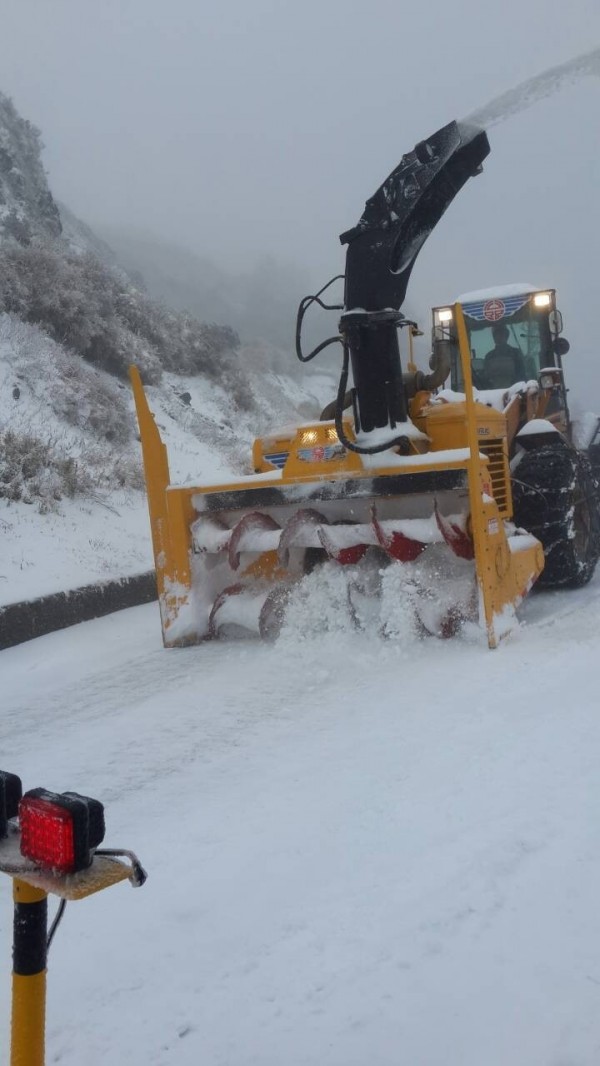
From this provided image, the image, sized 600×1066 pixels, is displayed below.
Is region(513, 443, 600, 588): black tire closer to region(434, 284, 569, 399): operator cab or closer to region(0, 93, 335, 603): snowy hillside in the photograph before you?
region(434, 284, 569, 399): operator cab

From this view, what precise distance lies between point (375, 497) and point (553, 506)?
156cm

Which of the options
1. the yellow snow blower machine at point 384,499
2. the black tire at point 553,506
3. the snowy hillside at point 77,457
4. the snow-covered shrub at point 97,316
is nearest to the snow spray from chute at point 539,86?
the yellow snow blower machine at point 384,499

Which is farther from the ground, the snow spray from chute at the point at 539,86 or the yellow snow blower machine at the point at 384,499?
the snow spray from chute at the point at 539,86

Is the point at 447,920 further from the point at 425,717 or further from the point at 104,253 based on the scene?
the point at 104,253

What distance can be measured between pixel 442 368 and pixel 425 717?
2.53 metres

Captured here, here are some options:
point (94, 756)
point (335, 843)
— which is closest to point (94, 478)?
point (94, 756)

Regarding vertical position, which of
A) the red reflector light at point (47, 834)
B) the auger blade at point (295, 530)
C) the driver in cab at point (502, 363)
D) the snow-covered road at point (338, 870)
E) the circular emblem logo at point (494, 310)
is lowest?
the snow-covered road at point (338, 870)

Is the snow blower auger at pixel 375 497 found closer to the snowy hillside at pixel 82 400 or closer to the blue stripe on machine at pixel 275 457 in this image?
the blue stripe on machine at pixel 275 457

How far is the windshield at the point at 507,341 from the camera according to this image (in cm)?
752

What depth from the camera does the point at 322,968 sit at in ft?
6.24

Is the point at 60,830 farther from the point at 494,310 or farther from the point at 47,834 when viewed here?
the point at 494,310

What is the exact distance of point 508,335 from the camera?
25.0ft

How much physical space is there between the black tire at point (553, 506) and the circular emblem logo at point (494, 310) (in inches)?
74.1

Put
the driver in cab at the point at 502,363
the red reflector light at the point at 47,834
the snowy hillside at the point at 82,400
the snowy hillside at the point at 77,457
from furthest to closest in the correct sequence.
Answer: the driver in cab at the point at 502,363 → the snowy hillside at the point at 82,400 → the snowy hillside at the point at 77,457 → the red reflector light at the point at 47,834
